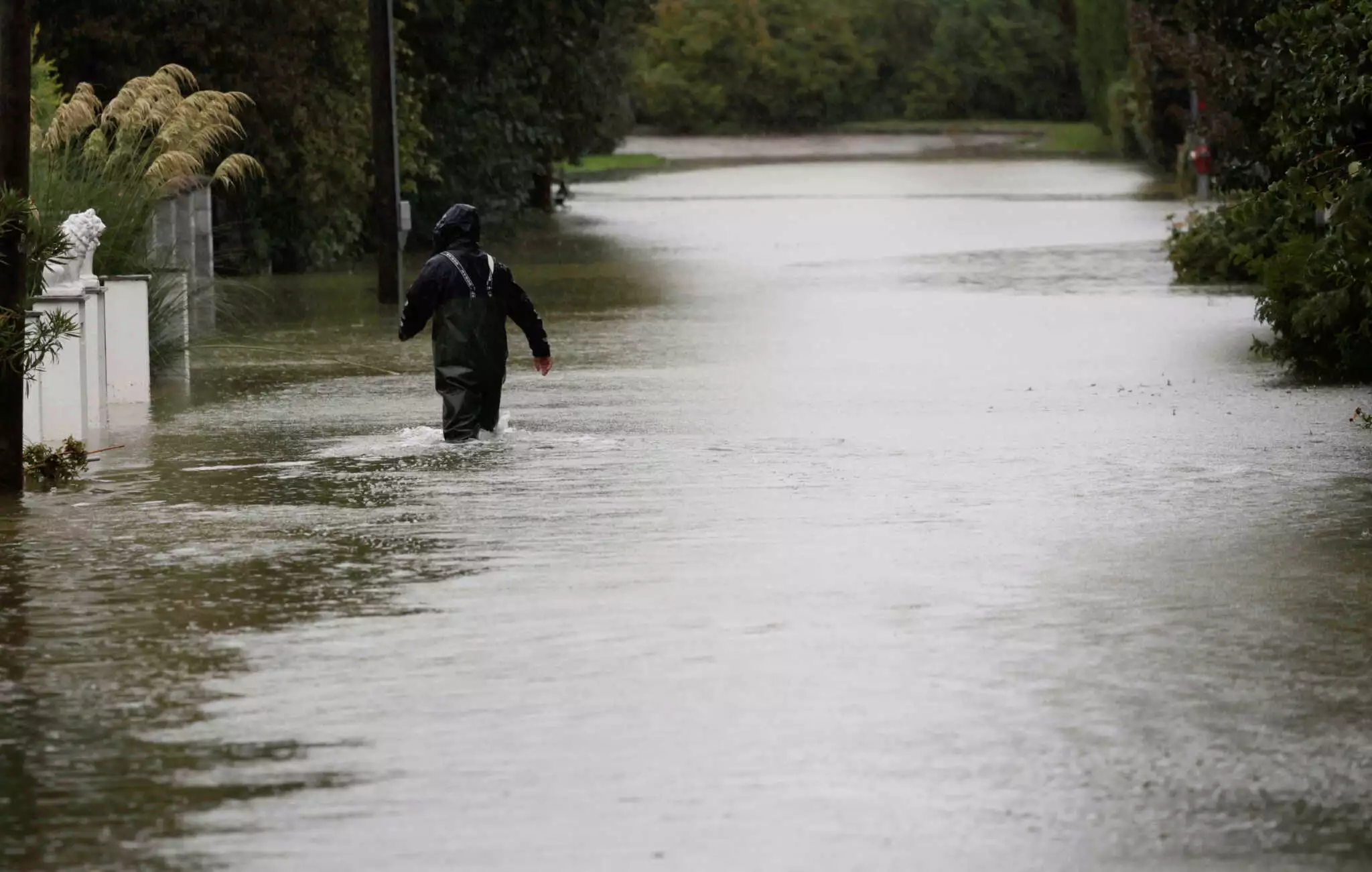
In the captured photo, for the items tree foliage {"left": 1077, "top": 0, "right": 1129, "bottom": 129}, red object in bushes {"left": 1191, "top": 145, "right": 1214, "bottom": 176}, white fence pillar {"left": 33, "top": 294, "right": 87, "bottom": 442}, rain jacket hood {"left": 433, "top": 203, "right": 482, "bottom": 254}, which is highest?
tree foliage {"left": 1077, "top": 0, "right": 1129, "bottom": 129}

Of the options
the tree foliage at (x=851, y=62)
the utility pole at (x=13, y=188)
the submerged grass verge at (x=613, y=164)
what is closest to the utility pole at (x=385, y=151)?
the utility pole at (x=13, y=188)

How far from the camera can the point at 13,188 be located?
14.4m

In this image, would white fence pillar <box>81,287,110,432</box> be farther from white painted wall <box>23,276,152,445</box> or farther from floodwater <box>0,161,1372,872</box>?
floodwater <box>0,161,1372,872</box>

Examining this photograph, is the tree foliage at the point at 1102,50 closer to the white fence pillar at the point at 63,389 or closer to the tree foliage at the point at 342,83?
the tree foliage at the point at 342,83

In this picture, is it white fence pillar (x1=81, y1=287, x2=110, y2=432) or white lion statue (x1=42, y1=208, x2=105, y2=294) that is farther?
white fence pillar (x1=81, y1=287, x2=110, y2=432)

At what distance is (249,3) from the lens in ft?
110

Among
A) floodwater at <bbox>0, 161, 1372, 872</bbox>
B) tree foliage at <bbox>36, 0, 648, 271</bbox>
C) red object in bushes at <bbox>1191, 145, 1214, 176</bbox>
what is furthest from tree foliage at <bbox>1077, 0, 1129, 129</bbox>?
floodwater at <bbox>0, 161, 1372, 872</bbox>

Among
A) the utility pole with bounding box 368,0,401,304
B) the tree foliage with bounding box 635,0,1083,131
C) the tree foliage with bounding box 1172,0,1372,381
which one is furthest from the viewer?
the tree foliage with bounding box 635,0,1083,131

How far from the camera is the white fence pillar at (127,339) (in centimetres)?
1939

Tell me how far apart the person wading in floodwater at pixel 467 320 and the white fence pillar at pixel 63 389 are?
183 centimetres

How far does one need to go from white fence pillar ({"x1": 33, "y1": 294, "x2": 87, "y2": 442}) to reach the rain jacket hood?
6.94 feet

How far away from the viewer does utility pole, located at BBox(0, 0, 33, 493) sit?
1418 cm

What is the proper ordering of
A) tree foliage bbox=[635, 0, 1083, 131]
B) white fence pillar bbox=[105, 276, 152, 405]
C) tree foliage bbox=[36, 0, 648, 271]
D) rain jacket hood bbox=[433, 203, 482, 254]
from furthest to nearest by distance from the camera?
tree foliage bbox=[635, 0, 1083, 131] → tree foliage bbox=[36, 0, 648, 271] → white fence pillar bbox=[105, 276, 152, 405] → rain jacket hood bbox=[433, 203, 482, 254]

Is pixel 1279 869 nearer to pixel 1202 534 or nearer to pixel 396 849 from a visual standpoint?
pixel 396 849
